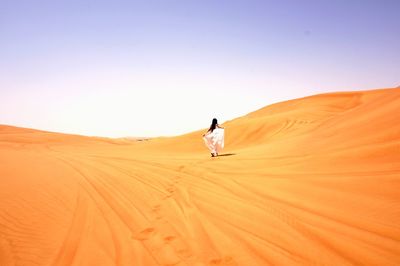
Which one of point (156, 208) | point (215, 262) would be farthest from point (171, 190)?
point (215, 262)

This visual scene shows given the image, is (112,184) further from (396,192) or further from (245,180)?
(396,192)

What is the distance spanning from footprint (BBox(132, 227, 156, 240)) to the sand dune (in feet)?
0.04

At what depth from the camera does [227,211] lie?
16.8 feet

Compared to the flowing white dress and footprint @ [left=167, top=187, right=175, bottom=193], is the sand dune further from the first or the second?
the flowing white dress

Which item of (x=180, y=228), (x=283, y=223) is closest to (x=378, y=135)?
(x=283, y=223)

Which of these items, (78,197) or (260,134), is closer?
(78,197)

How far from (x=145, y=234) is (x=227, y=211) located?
1394mm

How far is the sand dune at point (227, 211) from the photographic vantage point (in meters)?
3.59

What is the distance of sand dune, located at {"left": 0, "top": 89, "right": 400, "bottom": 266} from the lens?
3.59m

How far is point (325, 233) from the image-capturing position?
12.6ft

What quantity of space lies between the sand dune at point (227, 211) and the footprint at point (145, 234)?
1 centimetres

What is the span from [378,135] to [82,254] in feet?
23.4

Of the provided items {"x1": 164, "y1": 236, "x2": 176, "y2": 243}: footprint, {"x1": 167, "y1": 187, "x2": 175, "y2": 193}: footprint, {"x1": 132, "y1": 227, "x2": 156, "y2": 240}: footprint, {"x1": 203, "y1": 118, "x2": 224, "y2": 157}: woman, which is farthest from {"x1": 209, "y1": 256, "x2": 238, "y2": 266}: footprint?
{"x1": 203, "y1": 118, "x2": 224, "y2": 157}: woman

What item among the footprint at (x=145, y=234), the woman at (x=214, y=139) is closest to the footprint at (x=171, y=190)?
the footprint at (x=145, y=234)
